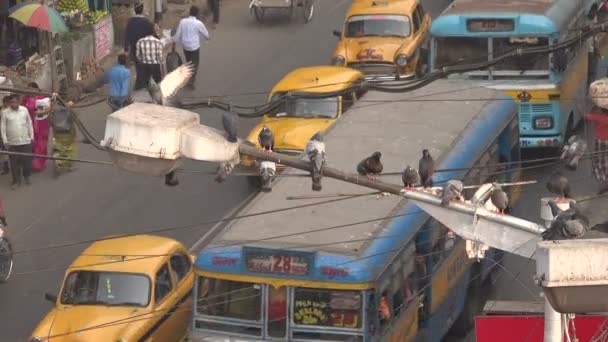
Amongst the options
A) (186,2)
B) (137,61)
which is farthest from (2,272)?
(186,2)

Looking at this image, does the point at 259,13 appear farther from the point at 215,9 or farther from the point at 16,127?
the point at 16,127

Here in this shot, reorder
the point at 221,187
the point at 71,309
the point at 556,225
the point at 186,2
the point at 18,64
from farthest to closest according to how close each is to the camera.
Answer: the point at 186,2, the point at 18,64, the point at 221,187, the point at 71,309, the point at 556,225

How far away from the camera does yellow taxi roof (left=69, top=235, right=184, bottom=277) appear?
59.9 feet

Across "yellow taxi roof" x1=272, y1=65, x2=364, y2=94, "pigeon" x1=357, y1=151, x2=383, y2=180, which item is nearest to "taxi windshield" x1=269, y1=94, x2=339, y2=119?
"yellow taxi roof" x1=272, y1=65, x2=364, y2=94

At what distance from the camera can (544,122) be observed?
80.5 feet

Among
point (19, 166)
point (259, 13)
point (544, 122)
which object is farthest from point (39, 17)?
point (259, 13)

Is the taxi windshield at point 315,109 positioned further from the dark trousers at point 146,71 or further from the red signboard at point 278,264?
the red signboard at point 278,264

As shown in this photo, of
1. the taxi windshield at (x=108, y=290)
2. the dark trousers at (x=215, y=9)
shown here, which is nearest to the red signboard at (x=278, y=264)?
the taxi windshield at (x=108, y=290)

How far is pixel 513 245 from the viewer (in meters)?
13.4

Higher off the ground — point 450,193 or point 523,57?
point 523,57

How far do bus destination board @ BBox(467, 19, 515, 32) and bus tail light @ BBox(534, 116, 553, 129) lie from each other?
4.53 ft

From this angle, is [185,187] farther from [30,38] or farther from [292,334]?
[292,334]

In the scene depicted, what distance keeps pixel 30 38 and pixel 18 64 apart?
66.6 inches

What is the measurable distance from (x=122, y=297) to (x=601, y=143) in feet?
20.7
